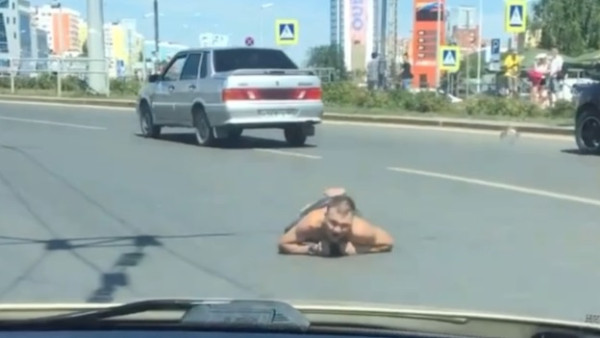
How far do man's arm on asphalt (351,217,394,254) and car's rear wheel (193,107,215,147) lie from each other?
1083 cm

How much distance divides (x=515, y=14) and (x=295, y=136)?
970 centimetres

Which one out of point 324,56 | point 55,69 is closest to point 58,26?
point 324,56

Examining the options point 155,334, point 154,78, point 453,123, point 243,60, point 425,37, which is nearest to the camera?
point 155,334

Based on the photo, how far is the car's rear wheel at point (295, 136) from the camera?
2116 centimetres

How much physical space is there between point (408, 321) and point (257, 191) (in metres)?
11.5

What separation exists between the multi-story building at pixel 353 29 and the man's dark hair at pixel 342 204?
6300cm

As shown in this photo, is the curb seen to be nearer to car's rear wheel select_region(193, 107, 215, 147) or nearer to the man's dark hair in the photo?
car's rear wheel select_region(193, 107, 215, 147)

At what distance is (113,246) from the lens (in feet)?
34.2

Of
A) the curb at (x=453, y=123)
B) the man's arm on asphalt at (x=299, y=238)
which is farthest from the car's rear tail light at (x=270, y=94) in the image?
the man's arm on asphalt at (x=299, y=238)

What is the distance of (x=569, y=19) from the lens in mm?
81625

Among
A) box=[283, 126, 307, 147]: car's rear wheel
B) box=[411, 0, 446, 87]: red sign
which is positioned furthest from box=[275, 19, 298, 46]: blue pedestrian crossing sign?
box=[411, 0, 446, 87]: red sign

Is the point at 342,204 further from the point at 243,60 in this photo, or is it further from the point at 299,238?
the point at 243,60

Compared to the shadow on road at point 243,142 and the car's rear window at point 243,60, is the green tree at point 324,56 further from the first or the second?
the car's rear window at point 243,60

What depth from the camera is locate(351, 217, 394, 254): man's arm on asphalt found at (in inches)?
381
